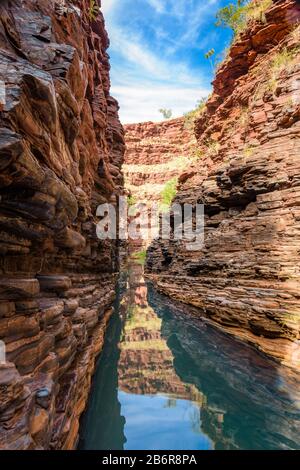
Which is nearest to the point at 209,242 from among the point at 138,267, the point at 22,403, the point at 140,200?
the point at 22,403

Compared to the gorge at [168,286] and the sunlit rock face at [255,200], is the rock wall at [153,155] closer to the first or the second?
the sunlit rock face at [255,200]

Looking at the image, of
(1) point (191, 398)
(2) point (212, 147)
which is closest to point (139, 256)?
(2) point (212, 147)

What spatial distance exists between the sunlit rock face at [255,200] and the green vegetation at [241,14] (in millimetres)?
1020

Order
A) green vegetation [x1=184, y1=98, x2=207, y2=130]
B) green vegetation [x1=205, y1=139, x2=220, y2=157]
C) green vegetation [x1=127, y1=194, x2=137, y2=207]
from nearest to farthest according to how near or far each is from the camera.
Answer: green vegetation [x1=205, y1=139, x2=220, y2=157] → green vegetation [x1=184, y1=98, x2=207, y2=130] → green vegetation [x1=127, y1=194, x2=137, y2=207]

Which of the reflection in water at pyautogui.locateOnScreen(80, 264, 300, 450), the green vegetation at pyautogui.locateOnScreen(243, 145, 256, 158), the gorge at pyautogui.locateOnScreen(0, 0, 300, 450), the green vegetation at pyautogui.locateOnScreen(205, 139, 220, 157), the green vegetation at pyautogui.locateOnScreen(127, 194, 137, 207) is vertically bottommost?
the reflection in water at pyautogui.locateOnScreen(80, 264, 300, 450)

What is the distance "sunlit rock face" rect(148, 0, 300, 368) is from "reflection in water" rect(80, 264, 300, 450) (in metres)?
1.12

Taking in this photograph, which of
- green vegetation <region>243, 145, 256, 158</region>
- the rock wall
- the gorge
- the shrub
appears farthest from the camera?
the rock wall

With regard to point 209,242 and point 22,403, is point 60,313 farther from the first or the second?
point 209,242

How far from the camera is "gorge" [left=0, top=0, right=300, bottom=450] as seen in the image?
421 centimetres

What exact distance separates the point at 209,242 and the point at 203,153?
11.3 metres

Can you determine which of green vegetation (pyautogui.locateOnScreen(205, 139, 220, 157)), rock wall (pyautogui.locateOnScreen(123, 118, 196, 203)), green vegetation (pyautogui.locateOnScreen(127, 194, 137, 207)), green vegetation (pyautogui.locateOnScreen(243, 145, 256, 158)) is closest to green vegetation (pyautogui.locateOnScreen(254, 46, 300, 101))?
green vegetation (pyautogui.locateOnScreen(243, 145, 256, 158))

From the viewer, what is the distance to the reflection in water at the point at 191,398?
6309mm

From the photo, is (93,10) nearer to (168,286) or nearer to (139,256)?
(168,286)

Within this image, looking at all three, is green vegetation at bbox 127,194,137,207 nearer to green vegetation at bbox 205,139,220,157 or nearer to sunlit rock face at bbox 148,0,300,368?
green vegetation at bbox 205,139,220,157
